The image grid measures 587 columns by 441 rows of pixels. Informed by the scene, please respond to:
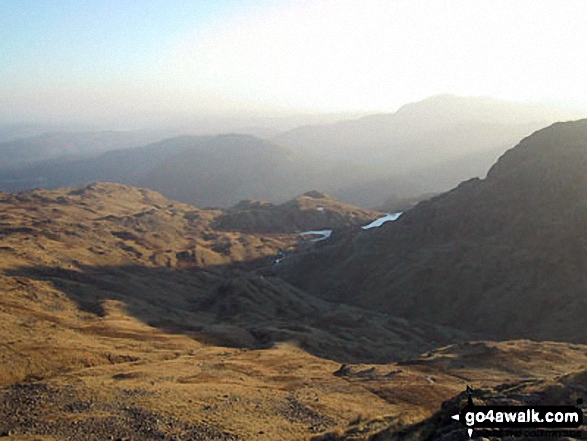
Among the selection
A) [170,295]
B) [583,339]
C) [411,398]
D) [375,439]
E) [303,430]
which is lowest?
[583,339]

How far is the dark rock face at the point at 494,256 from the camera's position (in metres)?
107

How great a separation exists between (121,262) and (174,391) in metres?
102

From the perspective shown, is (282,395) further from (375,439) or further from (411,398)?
(375,439)

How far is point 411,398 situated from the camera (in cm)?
4181

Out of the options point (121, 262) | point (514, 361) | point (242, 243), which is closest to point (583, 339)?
point (514, 361)

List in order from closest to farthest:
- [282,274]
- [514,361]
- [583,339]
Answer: [514,361]
[583,339]
[282,274]

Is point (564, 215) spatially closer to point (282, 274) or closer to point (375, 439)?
point (282, 274)

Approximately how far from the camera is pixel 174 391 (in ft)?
121

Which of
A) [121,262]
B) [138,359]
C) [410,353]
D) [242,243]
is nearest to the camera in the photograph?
[138,359]

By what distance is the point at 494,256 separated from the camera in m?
120

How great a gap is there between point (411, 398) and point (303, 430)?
44.2ft

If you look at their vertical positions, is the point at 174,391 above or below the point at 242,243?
above

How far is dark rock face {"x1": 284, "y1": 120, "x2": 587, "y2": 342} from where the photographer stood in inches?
4210

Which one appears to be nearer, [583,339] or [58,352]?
[58,352]
